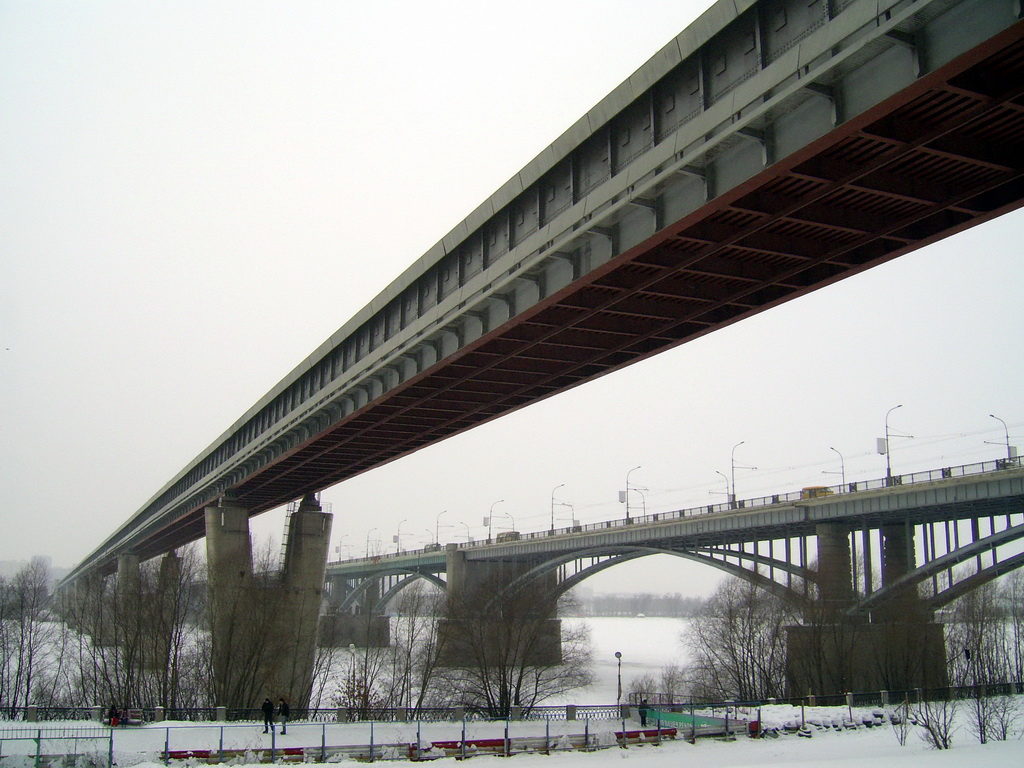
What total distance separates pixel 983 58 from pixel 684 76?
6.30 meters

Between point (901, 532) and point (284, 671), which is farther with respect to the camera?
point (901, 532)

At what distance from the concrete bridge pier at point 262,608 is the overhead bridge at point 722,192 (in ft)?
71.5

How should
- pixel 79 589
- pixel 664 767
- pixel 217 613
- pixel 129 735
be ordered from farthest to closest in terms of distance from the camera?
pixel 79 589 < pixel 217 613 < pixel 129 735 < pixel 664 767

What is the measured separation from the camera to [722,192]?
1603 centimetres

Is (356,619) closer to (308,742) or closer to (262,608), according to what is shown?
(262,608)

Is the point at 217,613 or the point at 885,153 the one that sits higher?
the point at 885,153

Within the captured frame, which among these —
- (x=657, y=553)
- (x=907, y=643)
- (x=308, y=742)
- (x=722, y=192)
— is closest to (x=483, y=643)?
(x=308, y=742)

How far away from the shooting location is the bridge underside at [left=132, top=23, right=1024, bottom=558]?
43.2 feet

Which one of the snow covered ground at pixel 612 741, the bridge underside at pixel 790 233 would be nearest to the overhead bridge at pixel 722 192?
the bridge underside at pixel 790 233

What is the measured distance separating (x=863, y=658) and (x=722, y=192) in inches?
1724

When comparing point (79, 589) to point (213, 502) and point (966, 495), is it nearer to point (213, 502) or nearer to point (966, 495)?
point (213, 502)

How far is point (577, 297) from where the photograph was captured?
859 inches

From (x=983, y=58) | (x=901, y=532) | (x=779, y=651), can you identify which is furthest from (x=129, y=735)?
(x=901, y=532)

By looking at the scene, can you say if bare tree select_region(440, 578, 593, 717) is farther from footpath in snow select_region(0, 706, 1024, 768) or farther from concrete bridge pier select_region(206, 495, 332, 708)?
footpath in snow select_region(0, 706, 1024, 768)
